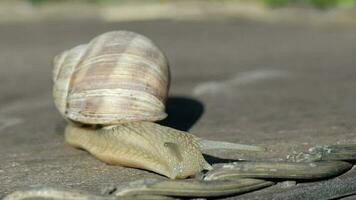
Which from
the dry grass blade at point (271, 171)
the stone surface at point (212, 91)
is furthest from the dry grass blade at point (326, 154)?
the stone surface at point (212, 91)

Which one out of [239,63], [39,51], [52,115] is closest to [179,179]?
[52,115]

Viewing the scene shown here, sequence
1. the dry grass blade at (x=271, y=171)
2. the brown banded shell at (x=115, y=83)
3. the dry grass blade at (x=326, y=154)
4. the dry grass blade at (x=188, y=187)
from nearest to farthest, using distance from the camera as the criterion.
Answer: the dry grass blade at (x=188, y=187) < the dry grass blade at (x=271, y=171) < the dry grass blade at (x=326, y=154) < the brown banded shell at (x=115, y=83)

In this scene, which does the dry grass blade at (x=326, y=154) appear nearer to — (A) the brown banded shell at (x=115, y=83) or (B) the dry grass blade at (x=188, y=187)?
(B) the dry grass blade at (x=188, y=187)

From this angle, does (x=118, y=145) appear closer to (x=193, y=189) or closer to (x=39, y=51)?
(x=193, y=189)

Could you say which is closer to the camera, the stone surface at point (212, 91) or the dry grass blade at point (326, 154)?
the dry grass blade at point (326, 154)

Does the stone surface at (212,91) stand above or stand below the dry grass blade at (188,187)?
below

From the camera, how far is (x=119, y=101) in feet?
13.7

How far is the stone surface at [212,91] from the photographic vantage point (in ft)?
13.1

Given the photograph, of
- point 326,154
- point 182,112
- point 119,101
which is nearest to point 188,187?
point 326,154

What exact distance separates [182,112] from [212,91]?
1234 mm

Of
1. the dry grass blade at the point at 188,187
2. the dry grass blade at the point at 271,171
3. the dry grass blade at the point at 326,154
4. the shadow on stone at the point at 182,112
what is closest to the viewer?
the dry grass blade at the point at 188,187

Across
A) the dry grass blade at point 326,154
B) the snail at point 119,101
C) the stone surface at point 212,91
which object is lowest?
the stone surface at point 212,91

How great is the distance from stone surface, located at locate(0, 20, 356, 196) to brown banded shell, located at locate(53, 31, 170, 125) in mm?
265

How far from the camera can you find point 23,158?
13.8ft
